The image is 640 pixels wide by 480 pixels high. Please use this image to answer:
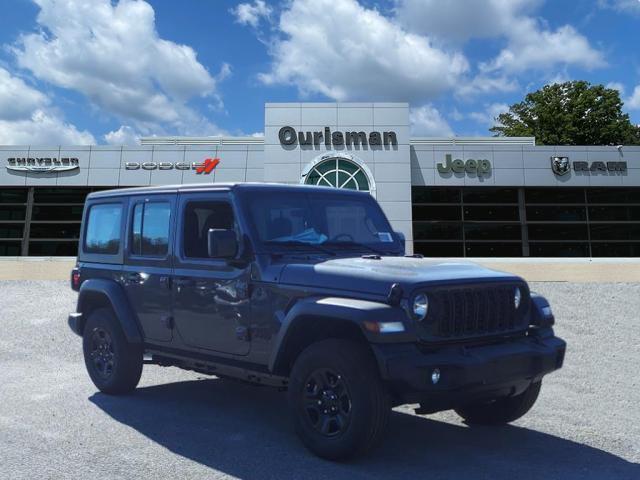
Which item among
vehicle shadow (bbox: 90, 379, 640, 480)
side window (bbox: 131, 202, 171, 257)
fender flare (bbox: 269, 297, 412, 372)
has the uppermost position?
side window (bbox: 131, 202, 171, 257)

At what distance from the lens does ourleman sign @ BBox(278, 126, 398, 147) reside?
30.5 meters

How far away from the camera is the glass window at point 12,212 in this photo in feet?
110

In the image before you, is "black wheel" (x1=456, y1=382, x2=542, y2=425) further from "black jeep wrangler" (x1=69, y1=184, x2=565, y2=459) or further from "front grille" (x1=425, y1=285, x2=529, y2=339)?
"front grille" (x1=425, y1=285, x2=529, y2=339)

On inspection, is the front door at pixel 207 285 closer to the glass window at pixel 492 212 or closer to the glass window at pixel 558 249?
the glass window at pixel 492 212

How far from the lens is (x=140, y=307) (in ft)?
19.1

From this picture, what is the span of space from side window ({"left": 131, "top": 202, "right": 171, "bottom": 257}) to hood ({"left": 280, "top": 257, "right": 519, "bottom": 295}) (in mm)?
1717

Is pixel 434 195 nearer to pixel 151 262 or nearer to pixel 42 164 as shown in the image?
pixel 42 164

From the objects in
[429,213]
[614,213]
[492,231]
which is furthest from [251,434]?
[614,213]

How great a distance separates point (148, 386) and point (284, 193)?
10.4ft

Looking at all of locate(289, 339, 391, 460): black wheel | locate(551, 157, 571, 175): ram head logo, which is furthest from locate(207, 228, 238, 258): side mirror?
locate(551, 157, 571, 175): ram head logo

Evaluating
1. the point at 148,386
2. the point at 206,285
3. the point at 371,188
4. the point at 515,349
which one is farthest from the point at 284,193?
the point at 371,188

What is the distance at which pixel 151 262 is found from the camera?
18.9 feet

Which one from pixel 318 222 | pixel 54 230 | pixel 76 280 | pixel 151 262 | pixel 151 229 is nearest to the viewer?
pixel 318 222

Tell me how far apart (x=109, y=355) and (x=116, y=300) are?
27.6 inches
